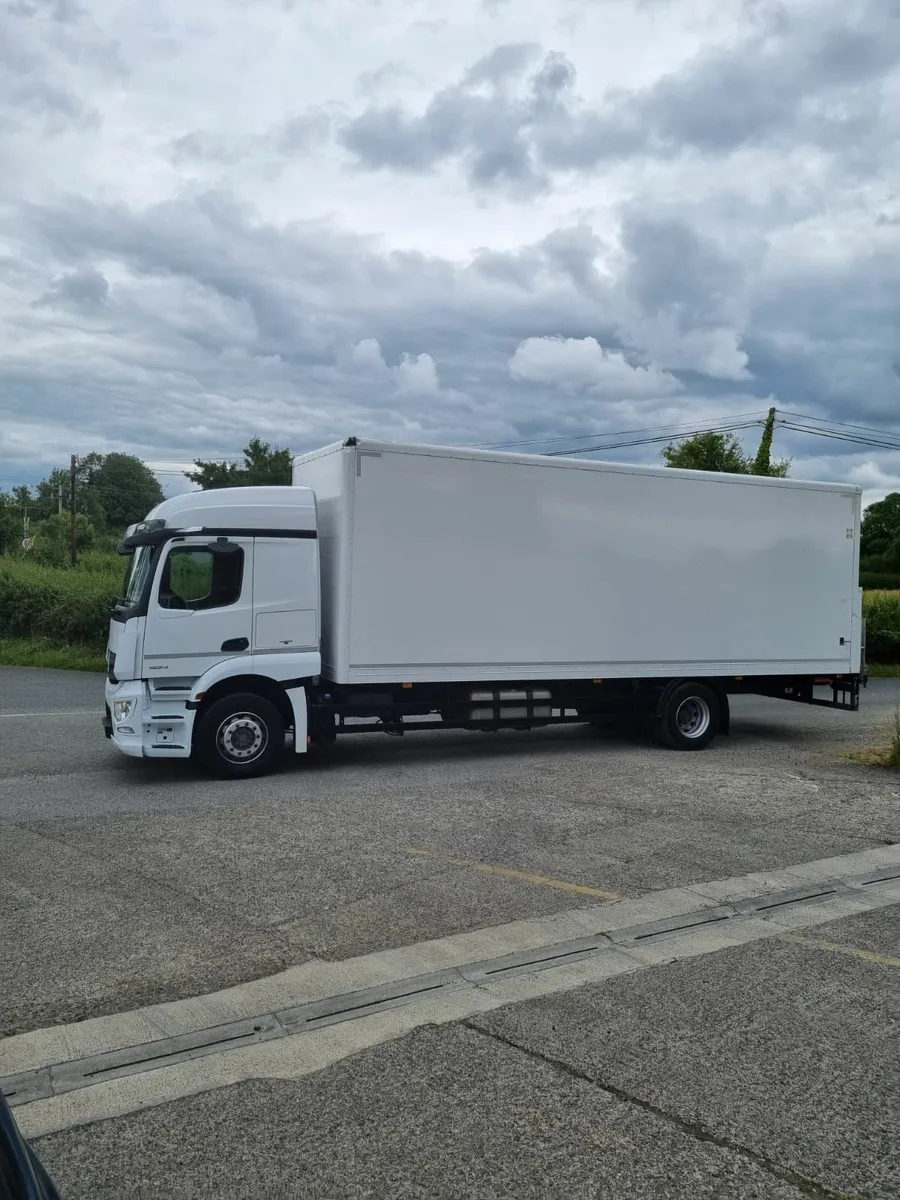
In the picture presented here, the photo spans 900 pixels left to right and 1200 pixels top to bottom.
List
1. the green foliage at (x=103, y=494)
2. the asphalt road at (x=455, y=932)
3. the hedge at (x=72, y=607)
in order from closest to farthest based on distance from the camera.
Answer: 1. the asphalt road at (x=455, y=932)
2. the hedge at (x=72, y=607)
3. the green foliage at (x=103, y=494)

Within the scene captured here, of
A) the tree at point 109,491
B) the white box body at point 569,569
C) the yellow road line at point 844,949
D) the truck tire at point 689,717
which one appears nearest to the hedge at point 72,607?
the white box body at point 569,569

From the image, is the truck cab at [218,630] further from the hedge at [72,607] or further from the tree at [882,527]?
the tree at [882,527]

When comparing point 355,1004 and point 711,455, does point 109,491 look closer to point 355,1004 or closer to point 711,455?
point 711,455

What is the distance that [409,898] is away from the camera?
6414 mm

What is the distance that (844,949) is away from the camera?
18.2 ft

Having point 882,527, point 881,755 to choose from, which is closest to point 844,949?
point 881,755

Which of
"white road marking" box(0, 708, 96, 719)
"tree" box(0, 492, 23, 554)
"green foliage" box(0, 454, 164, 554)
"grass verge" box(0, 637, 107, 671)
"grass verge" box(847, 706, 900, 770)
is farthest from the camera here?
"green foliage" box(0, 454, 164, 554)

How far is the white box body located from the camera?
10.8 meters

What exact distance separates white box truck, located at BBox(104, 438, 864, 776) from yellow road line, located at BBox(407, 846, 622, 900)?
3.47 meters

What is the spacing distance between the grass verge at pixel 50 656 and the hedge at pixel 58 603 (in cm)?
30

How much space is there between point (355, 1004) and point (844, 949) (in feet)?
8.83

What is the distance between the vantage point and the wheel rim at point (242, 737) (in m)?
10.2

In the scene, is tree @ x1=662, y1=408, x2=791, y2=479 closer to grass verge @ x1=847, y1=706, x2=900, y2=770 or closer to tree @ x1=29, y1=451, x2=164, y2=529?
grass verge @ x1=847, y1=706, x2=900, y2=770

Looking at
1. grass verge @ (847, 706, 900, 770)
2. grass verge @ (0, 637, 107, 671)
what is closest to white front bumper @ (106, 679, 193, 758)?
grass verge @ (847, 706, 900, 770)
